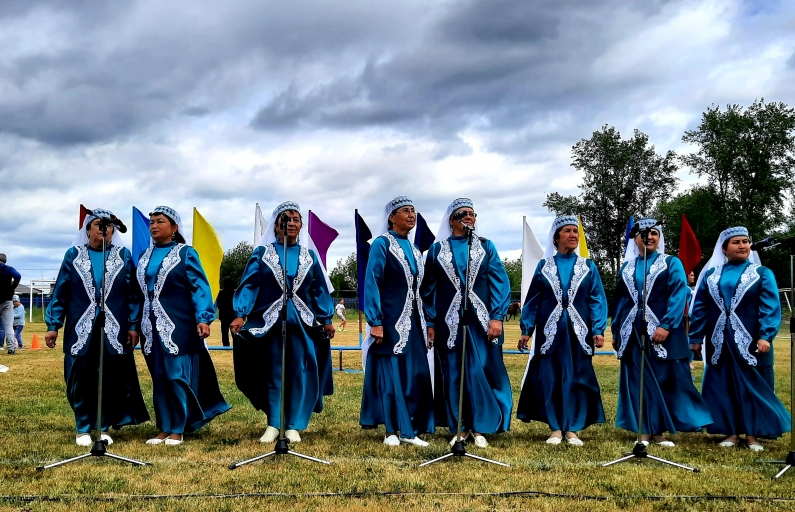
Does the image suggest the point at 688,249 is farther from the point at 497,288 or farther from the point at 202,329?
the point at 202,329

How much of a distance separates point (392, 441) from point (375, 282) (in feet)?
4.33

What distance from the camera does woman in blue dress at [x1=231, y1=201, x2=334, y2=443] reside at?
6500 millimetres

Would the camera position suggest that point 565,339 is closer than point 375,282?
No

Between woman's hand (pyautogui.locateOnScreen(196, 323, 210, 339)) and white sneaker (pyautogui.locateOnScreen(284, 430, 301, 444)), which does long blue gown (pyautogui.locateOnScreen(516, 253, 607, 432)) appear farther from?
woman's hand (pyautogui.locateOnScreen(196, 323, 210, 339))

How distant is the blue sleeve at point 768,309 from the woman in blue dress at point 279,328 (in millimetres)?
3649

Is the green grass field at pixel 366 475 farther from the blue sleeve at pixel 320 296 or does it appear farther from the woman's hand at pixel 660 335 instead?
the blue sleeve at pixel 320 296

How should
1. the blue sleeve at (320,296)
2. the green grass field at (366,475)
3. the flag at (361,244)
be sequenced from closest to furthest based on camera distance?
the green grass field at (366,475) < the blue sleeve at (320,296) < the flag at (361,244)

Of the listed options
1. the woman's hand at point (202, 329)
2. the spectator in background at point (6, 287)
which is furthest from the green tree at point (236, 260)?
the woman's hand at point (202, 329)

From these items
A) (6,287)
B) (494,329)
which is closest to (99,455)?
(494,329)

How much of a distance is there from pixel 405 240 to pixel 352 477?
7.32ft

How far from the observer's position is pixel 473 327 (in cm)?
645

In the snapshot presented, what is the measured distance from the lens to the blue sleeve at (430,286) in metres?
6.58

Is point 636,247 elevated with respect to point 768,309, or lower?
elevated

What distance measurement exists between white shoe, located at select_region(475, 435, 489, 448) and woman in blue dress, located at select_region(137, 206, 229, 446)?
2344 mm
